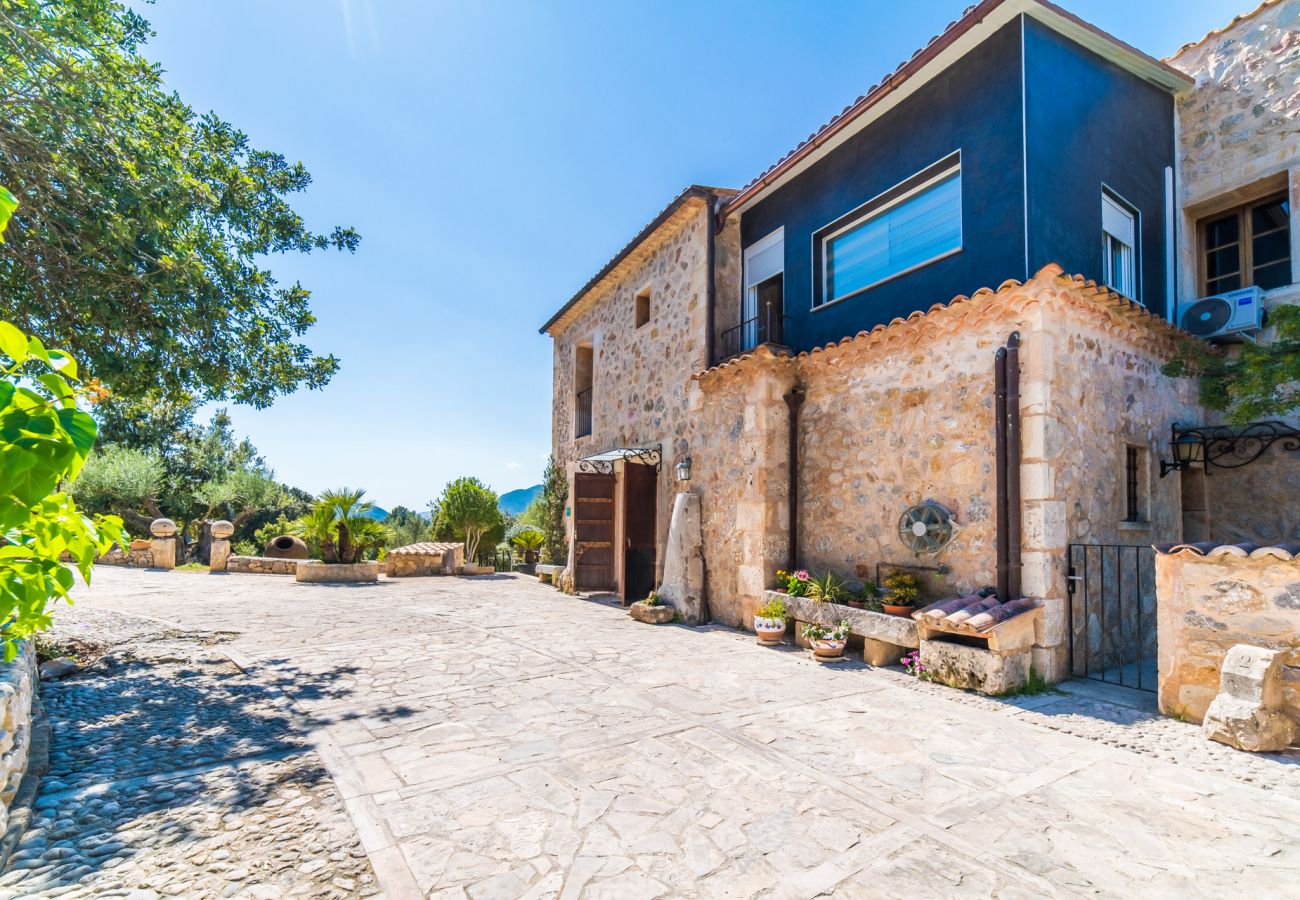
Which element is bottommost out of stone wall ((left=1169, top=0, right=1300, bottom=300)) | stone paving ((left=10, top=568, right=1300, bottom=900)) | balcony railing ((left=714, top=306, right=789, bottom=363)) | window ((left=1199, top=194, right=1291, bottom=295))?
stone paving ((left=10, top=568, right=1300, bottom=900))

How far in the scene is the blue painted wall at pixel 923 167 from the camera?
6.49 meters

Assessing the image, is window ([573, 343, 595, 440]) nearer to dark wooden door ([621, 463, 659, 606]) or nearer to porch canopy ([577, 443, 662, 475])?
porch canopy ([577, 443, 662, 475])

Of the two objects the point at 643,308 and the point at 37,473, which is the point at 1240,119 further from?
the point at 37,473

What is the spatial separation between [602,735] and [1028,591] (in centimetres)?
399

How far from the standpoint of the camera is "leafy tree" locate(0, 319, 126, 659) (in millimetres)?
1421

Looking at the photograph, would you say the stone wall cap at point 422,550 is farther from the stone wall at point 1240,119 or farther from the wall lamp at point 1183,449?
the stone wall at point 1240,119

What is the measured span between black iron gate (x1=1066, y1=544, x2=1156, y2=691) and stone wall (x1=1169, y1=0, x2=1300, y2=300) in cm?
398

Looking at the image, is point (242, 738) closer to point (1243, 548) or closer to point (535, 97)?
point (1243, 548)

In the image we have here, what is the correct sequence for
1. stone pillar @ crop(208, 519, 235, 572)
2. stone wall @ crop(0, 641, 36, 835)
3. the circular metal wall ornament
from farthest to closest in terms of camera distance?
stone pillar @ crop(208, 519, 235, 572)
the circular metal wall ornament
stone wall @ crop(0, 641, 36, 835)

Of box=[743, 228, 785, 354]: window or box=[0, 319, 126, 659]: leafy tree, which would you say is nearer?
box=[0, 319, 126, 659]: leafy tree

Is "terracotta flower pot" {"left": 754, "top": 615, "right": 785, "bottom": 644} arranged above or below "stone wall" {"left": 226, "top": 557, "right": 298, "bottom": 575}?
above

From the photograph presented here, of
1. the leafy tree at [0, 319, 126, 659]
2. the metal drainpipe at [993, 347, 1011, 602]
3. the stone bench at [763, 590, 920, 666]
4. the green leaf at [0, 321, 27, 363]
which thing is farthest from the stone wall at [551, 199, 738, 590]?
the green leaf at [0, 321, 27, 363]

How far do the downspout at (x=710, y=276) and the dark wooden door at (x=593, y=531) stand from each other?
10.5 ft

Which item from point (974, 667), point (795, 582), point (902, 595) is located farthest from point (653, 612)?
point (974, 667)
